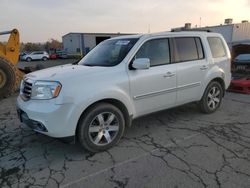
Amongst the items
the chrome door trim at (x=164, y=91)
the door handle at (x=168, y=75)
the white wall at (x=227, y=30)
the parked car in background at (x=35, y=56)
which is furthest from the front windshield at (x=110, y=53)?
the parked car in background at (x=35, y=56)

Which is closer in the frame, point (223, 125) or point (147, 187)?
point (147, 187)

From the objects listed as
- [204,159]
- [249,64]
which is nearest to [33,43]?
[249,64]

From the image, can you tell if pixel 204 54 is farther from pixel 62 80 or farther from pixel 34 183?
pixel 34 183

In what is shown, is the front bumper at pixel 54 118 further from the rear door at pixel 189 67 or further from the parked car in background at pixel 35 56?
the parked car in background at pixel 35 56

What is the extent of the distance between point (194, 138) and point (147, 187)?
1.75 m

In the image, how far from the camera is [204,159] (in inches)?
142

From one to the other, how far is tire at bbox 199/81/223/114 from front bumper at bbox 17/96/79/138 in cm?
318

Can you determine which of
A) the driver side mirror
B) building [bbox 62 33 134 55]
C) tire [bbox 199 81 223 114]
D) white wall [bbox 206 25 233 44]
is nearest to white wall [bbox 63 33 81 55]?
building [bbox 62 33 134 55]

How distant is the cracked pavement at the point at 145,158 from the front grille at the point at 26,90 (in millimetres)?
916

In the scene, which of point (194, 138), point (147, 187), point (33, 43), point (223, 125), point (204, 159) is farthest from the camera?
point (33, 43)

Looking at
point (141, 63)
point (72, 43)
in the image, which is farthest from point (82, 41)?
point (141, 63)

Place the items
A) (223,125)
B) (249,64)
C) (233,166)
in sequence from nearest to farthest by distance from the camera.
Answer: (233,166) → (223,125) → (249,64)

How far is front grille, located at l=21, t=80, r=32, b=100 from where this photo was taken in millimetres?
3865

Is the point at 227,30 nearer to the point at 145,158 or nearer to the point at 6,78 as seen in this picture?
the point at 6,78
